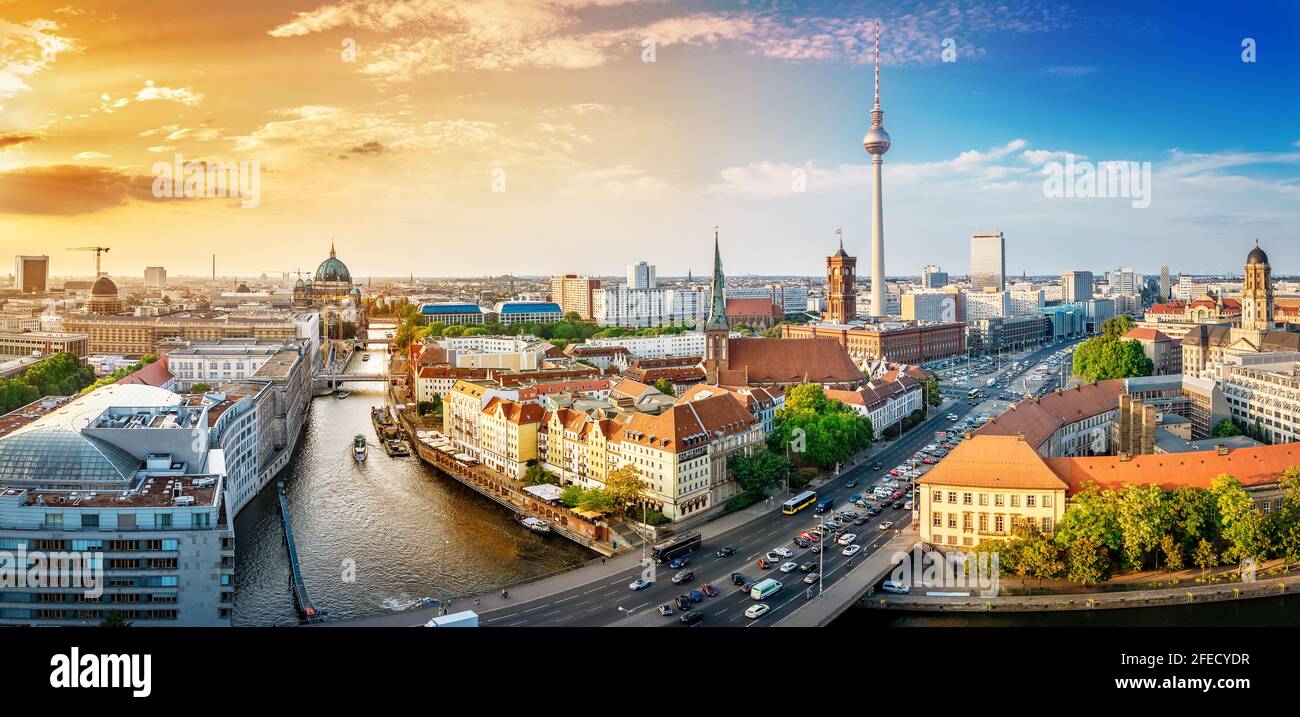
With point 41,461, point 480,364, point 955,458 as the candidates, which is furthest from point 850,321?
point 41,461

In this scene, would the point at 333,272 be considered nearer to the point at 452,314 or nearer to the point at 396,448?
the point at 452,314

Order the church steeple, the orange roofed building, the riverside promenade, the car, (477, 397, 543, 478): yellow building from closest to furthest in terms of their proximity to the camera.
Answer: the riverside promenade, the car, the orange roofed building, (477, 397, 543, 478): yellow building, the church steeple

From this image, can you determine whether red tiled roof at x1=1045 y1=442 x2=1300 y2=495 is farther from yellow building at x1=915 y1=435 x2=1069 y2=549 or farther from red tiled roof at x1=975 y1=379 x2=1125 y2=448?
red tiled roof at x1=975 y1=379 x2=1125 y2=448

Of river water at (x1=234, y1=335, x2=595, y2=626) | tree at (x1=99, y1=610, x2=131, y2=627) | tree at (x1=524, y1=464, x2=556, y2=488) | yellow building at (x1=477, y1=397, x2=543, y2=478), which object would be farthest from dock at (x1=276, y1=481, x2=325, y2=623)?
tree at (x1=524, y1=464, x2=556, y2=488)

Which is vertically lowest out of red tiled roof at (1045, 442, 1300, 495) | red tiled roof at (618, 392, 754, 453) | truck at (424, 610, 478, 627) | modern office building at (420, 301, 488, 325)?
truck at (424, 610, 478, 627)

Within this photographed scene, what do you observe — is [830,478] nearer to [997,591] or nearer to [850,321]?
[997,591]

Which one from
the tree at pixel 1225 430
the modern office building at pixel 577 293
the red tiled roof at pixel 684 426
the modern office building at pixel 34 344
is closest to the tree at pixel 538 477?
the red tiled roof at pixel 684 426

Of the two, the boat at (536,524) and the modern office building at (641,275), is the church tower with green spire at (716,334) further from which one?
the modern office building at (641,275)
